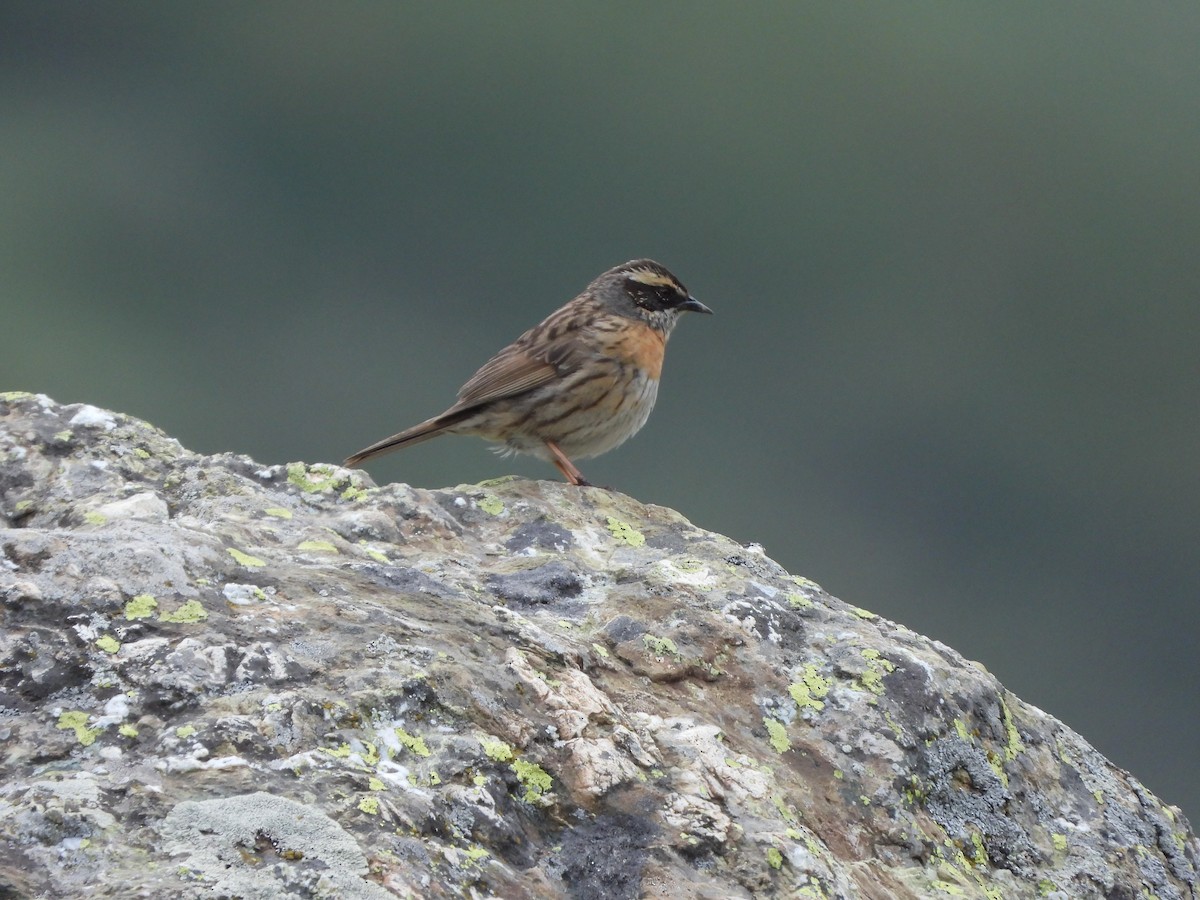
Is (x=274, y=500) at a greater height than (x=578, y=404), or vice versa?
(x=578, y=404)

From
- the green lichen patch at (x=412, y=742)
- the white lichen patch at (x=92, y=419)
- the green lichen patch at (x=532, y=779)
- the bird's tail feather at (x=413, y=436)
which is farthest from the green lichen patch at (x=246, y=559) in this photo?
the bird's tail feather at (x=413, y=436)

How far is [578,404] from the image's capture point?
7383mm

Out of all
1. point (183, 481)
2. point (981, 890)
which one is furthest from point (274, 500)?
point (981, 890)

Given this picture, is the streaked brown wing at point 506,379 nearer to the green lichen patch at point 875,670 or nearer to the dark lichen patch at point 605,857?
the green lichen patch at point 875,670

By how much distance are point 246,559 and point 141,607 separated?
0.45 m

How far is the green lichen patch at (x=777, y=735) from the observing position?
3.46 meters

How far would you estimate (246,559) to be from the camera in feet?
10.7


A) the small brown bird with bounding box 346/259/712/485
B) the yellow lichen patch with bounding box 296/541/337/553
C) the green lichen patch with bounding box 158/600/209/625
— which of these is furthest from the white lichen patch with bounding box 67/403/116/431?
the small brown bird with bounding box 346/259/712/485

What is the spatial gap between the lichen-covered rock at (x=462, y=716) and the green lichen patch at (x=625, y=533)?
0.01 meters

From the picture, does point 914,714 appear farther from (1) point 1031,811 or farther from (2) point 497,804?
(2) point 497,804

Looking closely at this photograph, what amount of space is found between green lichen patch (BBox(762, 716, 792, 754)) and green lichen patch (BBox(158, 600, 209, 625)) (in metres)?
1.55

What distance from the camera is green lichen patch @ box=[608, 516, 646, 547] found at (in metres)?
4.52

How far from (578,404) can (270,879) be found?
17.5ft

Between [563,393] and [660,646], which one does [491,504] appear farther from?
[563,393]
